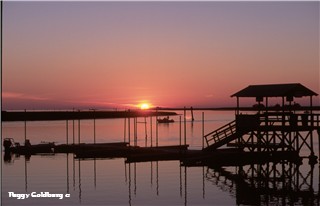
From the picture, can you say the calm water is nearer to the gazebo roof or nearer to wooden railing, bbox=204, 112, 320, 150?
wooden railing, bbox=204, 112, 320, 150

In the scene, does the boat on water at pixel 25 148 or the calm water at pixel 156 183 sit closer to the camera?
the calm water at pixel 156 183

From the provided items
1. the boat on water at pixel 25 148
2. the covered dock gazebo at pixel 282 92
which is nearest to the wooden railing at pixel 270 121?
the covered dock gazebo at pixel 282 92

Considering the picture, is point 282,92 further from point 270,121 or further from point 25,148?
point 25,148

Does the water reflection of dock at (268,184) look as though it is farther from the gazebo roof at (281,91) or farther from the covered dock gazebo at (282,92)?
the gazebo roof at (281,91)

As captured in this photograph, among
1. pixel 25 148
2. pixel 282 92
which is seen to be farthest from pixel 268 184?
pixel 25 148

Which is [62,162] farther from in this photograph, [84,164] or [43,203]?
[43,203]

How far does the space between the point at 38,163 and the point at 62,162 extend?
6.54 feet

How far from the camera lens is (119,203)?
2300 centimetres

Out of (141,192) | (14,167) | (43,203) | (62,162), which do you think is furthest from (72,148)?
(43,203)

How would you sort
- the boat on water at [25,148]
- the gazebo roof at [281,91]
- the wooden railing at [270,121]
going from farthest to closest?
1. the boat on water at [25,148]
2. the gazebo roof at [281,91]
3. the wooden railing at [270,121]

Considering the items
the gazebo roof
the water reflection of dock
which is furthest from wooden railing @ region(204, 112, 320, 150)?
the water reflection of dock

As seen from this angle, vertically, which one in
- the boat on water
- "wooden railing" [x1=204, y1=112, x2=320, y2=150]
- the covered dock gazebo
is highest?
the covered dock gazebo

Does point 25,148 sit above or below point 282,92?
below

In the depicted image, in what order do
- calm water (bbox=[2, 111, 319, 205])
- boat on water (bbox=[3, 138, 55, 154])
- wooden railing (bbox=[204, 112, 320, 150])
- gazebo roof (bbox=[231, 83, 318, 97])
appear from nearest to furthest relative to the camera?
calm water (bbox=[2, 111, 319, 205]), wooden railing (bbox=[204, 112, 320, 150]), gazebo roof (bbox=[231, 83, 318, 97]), boat on water (bbox=[3, 138, 55, 154])
